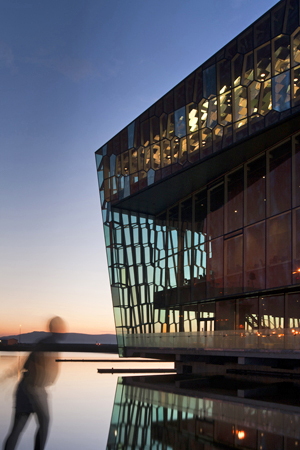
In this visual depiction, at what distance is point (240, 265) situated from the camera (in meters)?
23.9

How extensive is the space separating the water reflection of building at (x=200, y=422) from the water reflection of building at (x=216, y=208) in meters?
4.05

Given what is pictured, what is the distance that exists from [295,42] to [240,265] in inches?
423

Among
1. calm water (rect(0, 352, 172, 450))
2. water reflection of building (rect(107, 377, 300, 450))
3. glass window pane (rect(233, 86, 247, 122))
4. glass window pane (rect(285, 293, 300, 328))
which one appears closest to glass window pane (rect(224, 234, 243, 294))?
glass window pane (rect(285, 293, 300, 328))

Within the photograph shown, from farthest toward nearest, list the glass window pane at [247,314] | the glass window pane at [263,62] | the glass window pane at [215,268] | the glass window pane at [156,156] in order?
the glass window pane at [156,156] → the glass window pane at [215,268] → the glass window pane at [247,314] → the glass window pane at [263,62]

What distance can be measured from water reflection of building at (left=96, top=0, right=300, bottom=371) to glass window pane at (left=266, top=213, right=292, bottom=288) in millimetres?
69

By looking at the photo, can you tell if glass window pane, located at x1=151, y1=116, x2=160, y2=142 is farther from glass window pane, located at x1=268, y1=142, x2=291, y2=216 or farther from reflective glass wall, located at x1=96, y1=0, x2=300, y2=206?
glass window pane, located at x1=268, y1=142, x2=291, y2=216

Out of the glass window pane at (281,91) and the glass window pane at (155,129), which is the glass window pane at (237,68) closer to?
the glass window pane at (281,91)

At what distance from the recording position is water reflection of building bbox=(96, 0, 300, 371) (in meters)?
20.9

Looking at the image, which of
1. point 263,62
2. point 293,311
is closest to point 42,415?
point 293,311

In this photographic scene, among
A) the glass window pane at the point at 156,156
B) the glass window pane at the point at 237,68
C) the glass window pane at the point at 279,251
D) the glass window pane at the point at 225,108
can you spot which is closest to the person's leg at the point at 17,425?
the glass window pane at the point at 279,251

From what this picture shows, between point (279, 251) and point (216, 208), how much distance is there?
6.21 meters

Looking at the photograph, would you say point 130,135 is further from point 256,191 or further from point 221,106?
point 256,191

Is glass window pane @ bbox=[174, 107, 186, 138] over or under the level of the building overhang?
over

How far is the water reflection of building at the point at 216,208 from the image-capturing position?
2091 cm
